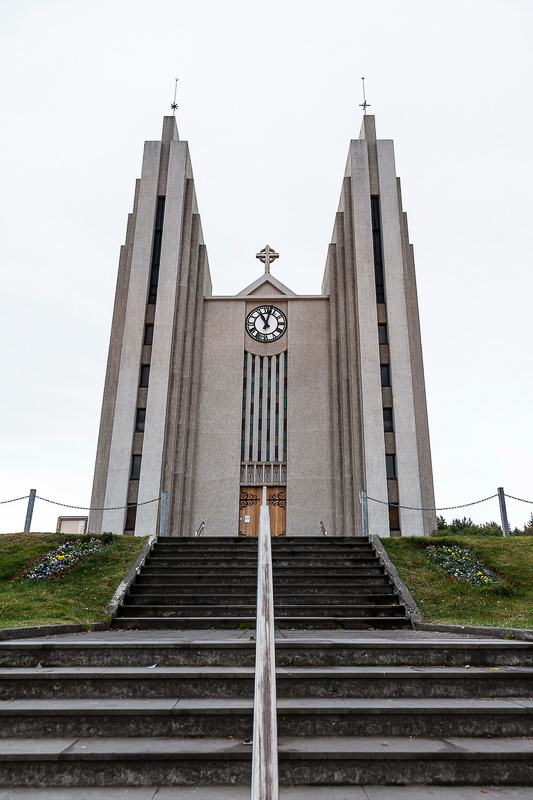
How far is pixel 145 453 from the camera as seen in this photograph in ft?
58.2

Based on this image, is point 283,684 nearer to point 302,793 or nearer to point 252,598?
point 302,793

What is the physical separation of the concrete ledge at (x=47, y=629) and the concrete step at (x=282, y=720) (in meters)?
1.97

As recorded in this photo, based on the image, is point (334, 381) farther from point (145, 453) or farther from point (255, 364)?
point (145, 453)

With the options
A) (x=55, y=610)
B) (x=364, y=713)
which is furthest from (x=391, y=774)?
(x=55, y=610)

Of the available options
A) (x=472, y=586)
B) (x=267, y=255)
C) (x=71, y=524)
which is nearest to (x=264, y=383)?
(x=267, y=255)

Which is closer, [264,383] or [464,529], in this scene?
[464,529]

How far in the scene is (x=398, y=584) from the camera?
816 centimetres

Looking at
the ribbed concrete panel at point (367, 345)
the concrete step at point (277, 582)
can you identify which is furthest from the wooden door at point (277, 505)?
the concrete step at point (277, 582)

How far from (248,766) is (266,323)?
1994cm

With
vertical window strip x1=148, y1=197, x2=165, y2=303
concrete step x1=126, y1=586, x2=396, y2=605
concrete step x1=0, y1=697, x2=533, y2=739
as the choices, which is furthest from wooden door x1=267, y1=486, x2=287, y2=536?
concrete step x1=0, y1=697, x2=533, y2=739

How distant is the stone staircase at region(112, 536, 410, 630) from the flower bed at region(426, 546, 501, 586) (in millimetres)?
1208

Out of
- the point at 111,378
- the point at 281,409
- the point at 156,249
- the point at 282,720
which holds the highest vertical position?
the point at 156,249

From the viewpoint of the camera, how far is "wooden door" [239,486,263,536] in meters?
19.6

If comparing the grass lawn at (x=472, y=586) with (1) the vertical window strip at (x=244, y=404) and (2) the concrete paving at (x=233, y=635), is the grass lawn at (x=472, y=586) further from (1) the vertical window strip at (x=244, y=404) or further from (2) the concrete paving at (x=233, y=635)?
(1) the vertical window strip at (x=244, y=404)
